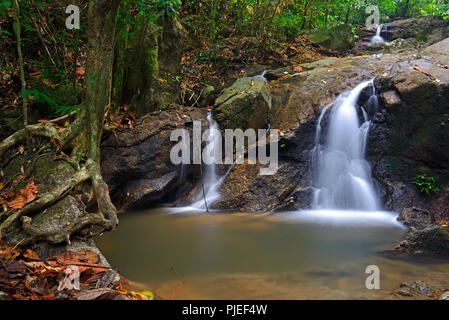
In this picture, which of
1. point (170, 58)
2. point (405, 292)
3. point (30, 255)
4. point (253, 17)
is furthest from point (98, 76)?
point (253, 17)

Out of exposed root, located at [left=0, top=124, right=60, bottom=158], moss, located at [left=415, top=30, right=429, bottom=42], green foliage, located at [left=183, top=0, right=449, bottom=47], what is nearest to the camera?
exposed root, located at [left=0, top=124, right=60, bottom=158]

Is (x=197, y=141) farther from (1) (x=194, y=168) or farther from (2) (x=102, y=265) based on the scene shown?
(2) (x=102, y=265)

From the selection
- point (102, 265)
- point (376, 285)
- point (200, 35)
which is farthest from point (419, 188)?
point (200, 35)

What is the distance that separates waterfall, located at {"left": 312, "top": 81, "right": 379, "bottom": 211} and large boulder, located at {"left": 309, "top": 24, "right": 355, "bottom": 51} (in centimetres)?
576

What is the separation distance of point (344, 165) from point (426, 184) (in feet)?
5.18

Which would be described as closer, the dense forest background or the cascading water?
Result: the dense forest background

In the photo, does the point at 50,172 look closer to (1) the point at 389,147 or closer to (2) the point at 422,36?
(1) the point at 389,147

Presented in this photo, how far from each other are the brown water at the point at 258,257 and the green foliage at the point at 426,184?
1.28 m

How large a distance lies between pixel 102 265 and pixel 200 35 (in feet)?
30.0

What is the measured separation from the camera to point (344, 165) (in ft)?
22.7

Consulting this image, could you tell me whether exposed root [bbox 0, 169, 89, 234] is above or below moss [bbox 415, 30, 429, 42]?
A: below

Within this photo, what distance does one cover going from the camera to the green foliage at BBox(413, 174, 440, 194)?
6.08 metres

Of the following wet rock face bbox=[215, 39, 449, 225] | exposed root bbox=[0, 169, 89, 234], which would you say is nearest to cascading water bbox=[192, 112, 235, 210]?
wet rock face bbox=[215, 39, 449, 225]

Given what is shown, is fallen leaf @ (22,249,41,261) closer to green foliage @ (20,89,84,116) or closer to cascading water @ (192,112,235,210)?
green foliage @ (20,89,84,116)
